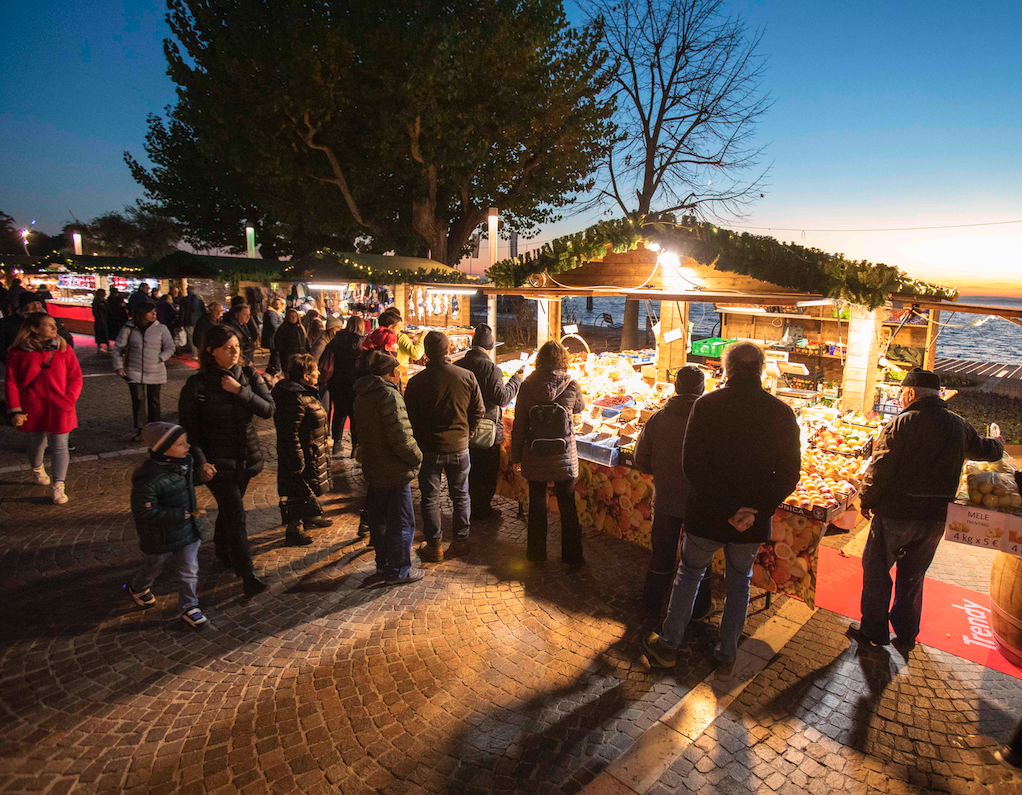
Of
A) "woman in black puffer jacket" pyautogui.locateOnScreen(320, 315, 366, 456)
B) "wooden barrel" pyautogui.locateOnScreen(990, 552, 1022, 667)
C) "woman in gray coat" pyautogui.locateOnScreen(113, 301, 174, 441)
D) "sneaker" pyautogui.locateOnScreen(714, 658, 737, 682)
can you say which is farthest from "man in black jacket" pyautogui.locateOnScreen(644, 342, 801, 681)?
"woman in gray coat" pyautogui.locateOnScreen(113, 301, 174, 441)

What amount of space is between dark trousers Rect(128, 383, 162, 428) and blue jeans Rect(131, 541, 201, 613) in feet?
15.0

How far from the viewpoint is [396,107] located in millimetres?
18578

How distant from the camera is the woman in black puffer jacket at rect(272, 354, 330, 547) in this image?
15.7 feet

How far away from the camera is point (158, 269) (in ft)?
52.6

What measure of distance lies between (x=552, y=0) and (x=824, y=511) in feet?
71.4

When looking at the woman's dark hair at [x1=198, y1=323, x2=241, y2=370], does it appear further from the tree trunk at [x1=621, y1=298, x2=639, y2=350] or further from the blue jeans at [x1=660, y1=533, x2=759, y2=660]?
the tree trunk at [x1=621, y1=298, x2=639, y2=350]

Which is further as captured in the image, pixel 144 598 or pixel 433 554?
pixel 433 554

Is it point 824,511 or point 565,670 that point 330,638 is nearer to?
point 565,670

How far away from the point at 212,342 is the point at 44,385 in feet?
10.2

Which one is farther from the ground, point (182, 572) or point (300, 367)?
point (300, 367)

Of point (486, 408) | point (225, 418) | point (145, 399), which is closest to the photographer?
point (225, 418)

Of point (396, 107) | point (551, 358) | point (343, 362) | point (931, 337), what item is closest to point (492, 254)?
point (343, 362)

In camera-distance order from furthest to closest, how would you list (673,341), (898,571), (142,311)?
1. (673,341)
2. (142,311)
3. (898,571)

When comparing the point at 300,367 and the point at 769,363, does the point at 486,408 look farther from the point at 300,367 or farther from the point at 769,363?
the point at 769,363
